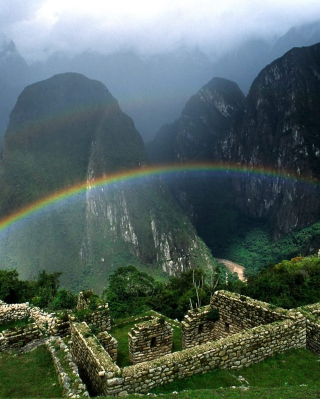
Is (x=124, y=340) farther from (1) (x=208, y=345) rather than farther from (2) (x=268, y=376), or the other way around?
(2) (x=268, y=376)

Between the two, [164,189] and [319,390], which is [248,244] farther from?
[319,390]

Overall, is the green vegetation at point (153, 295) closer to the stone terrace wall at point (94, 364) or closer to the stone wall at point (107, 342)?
the stone wall at point (107, 342)

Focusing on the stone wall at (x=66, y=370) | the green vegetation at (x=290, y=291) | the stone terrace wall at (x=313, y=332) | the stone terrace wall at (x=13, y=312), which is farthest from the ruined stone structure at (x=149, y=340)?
the green vegetation at (x=290, y=291)

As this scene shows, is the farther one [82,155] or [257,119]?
[257,119]

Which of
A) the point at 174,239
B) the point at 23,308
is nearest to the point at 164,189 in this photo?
the point at 174,239

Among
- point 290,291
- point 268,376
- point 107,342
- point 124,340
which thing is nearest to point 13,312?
point 124,340

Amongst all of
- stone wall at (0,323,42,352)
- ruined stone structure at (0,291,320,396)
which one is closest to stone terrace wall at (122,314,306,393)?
ruined stone structure at (0,291,320,396)
